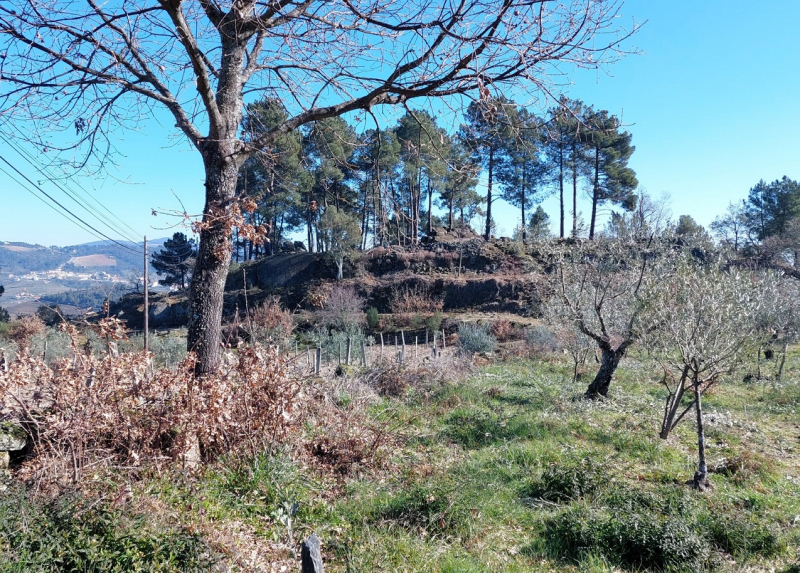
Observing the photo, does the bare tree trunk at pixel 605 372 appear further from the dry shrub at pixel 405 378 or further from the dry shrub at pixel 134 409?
the dry shrub at pixel 134 409

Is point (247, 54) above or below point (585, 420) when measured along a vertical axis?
above

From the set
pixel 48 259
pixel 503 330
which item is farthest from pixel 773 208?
pixel 48 259

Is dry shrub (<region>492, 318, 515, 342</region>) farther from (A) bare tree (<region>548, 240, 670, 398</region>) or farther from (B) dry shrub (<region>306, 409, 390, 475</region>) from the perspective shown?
(B) dry shrub (<region>306, 409, 390, 475</region>)

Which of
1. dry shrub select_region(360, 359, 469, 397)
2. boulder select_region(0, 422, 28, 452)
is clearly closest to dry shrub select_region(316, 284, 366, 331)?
dry shrub select_region(360, 359, 469, 397)

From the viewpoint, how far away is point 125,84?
4500mm

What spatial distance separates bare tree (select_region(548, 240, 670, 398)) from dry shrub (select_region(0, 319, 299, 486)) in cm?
799

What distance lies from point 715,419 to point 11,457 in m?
11.9

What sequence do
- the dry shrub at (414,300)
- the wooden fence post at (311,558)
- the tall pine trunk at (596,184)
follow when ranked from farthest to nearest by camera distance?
the tall pine trunk at (596,184)
the dry shrub at (414,300)
the wooden fence post at (311,558)

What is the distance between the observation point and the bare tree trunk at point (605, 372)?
35.1 feet

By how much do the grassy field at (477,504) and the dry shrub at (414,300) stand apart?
23.5 metres

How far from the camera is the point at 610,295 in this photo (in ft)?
37.2

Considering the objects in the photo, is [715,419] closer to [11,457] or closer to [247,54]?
[247,54]

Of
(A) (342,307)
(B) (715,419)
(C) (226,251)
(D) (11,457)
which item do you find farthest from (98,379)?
(A) (342,307)

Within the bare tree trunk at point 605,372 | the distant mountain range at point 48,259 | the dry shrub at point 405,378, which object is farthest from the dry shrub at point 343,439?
the distant mountain range at point 48,259
